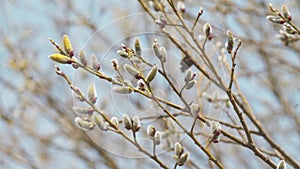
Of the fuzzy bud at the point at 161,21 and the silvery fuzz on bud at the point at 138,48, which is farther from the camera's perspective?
the fuzzy bud at the point at 161,21

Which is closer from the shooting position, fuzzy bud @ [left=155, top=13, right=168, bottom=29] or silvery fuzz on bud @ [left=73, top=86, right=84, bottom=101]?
silvery fuzz on bud @ [left=73, top=86, right=84, bottom=101]

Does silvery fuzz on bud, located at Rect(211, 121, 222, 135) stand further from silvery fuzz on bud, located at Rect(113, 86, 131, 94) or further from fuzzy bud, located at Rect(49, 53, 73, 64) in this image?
fuzzy bud, located at Rect(49, 53, 73, 64)

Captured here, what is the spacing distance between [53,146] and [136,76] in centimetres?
200

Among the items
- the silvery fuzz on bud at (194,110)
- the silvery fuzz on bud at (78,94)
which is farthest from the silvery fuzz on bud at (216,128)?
the silvery fuzz on bud at (78,94)

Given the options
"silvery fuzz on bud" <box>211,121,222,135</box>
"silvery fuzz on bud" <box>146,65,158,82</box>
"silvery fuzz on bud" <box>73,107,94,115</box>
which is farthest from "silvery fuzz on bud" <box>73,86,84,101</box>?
"silvery fuzz on bud" <box>211,121,222,135</box>

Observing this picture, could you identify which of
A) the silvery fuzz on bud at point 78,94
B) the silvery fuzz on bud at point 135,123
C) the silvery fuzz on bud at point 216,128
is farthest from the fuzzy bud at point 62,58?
the silvery fuzz on bud at point 216,128

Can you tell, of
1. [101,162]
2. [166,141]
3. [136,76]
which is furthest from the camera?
[101,162]

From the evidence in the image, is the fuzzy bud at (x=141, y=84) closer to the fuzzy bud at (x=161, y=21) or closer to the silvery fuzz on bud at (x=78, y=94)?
the silvery fuzz on bud at (x=78, y=94)

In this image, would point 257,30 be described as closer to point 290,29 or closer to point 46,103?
point 46,103

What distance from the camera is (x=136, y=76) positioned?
941mm

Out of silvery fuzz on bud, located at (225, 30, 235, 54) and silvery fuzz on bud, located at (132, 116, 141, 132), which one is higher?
silvery fuzz on bud, located at (225, 30, 235, 54)

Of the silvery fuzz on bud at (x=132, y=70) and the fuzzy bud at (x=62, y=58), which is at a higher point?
the silvery fuzz on bud at (x=132, y=70)

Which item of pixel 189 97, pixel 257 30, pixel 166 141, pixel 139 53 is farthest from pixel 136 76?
pixel 257 30

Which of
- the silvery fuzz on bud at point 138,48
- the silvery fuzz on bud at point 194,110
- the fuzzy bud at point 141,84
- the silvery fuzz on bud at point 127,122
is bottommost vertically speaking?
the silvery fuzz on bud at point 127,122
